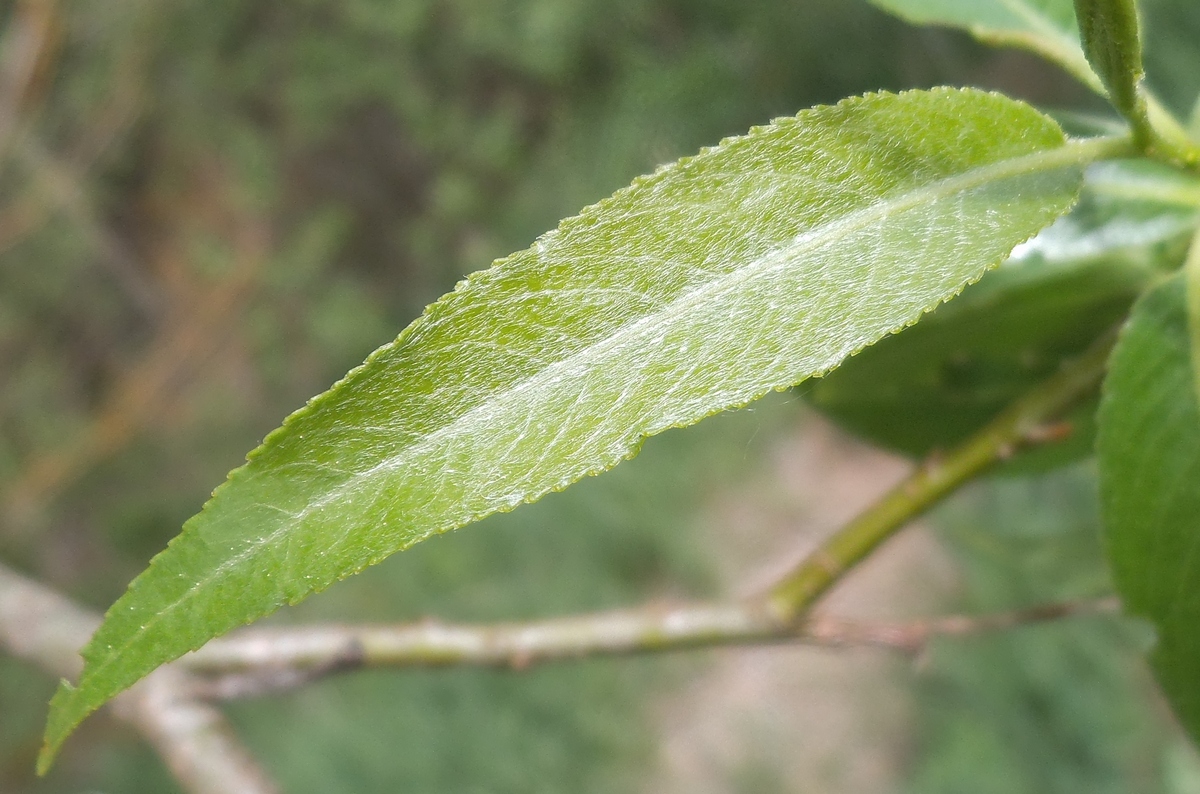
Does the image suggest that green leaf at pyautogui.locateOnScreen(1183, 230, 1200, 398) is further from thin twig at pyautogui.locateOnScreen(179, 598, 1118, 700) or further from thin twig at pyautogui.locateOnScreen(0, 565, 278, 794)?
thin twig at pyautogui.locateOnScreen(0, 565, 278, 794)

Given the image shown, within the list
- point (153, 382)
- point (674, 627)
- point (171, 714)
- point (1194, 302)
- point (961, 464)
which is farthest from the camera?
point (153, 382)

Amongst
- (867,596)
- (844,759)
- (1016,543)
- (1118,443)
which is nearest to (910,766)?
(844,759)

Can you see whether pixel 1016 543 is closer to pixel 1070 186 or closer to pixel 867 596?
pixel 1070 186

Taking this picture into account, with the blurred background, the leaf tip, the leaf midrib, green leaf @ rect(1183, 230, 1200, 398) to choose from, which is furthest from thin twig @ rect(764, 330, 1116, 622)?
the blurred background

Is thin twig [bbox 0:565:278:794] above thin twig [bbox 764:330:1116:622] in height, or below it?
below

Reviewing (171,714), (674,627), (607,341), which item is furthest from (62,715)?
(171,714)

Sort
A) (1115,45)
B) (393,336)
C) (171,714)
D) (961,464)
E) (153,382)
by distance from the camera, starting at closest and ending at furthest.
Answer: (1115,45), (961,464), (171,714), (393,336), (153,382)

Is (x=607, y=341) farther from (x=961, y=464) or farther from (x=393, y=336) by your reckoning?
(x=393, y=336)
